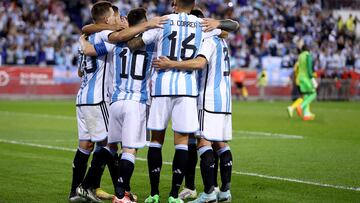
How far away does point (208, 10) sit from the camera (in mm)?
42844

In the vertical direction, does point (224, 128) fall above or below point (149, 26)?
below

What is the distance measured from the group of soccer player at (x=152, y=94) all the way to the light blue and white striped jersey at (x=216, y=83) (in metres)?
0.01

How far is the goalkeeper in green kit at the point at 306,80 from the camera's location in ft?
80.0

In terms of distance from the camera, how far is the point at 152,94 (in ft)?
30.6

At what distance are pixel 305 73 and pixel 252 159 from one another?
10.5 meters

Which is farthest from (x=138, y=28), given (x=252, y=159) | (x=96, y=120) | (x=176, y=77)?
(x=252, y=159)

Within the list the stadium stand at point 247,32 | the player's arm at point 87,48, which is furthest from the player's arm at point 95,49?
the stadium stand at point 247,32

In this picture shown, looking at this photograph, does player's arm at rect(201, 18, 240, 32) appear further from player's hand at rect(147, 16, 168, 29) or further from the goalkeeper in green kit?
the goalkeeper in green kit

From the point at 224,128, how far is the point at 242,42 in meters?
31.4

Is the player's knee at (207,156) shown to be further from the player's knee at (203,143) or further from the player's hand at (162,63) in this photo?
the player's hand at (162,63)

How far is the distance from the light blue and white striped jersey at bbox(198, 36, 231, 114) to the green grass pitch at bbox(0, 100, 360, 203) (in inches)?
47.8

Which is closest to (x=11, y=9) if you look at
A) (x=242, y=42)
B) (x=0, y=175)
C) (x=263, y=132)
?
(x=242, y=42)

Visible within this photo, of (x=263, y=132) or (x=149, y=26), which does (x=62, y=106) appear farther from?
(x=149, y=26)

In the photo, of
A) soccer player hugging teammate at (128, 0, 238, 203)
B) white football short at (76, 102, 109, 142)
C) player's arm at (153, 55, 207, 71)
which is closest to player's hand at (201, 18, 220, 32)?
soccer player hugging teammate at (128, 0, 238, 203)
